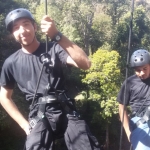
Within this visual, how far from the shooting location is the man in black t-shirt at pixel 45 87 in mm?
1847

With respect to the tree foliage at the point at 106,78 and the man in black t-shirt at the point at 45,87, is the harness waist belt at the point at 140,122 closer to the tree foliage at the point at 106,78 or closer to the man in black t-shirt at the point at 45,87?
the man in black t-shirt at the point at 45,87

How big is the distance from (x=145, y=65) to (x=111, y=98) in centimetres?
926

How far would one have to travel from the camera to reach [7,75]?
2068mm

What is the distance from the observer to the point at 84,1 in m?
16.7

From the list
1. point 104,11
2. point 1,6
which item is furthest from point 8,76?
point 104,11

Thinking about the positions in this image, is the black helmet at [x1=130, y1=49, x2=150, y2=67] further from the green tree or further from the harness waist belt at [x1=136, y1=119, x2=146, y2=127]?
the green tree

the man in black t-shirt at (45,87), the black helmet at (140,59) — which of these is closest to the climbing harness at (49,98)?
the man in black t-shirt at (45,87)

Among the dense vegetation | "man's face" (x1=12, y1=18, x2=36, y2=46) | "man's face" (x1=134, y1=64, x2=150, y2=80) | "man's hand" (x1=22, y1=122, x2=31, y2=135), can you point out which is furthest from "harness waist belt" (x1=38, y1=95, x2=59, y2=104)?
the dense vegetation

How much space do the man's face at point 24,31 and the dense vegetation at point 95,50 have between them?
756 centimetres

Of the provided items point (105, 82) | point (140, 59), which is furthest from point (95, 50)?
point (140, 59)

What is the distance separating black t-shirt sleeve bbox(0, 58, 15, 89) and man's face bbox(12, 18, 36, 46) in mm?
221

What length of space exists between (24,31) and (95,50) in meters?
15.7

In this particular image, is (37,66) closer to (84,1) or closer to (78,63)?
(78,63)

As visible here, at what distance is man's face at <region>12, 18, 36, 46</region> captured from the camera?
189 centimetres
